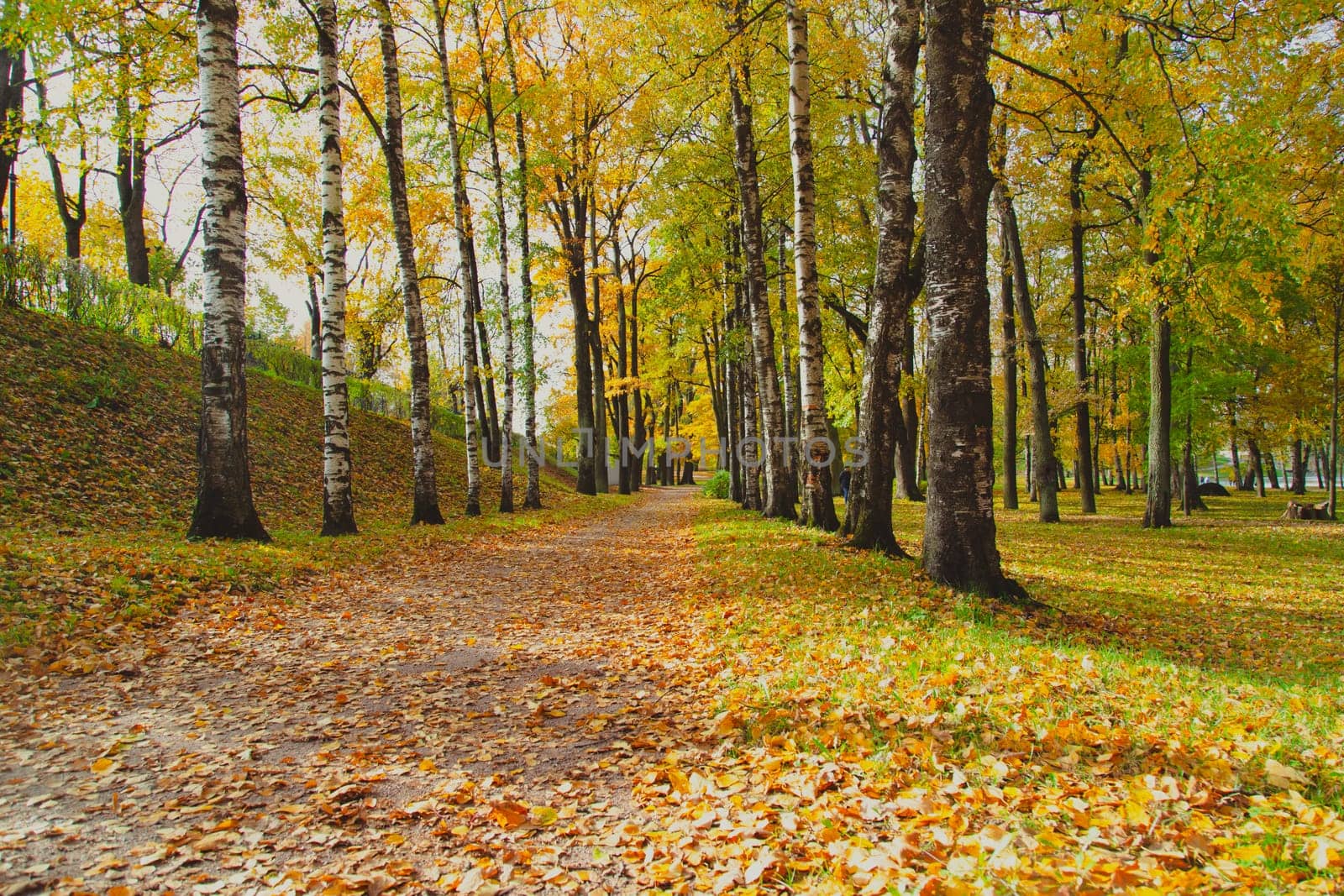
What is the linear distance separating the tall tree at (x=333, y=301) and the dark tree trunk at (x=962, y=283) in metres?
9.21

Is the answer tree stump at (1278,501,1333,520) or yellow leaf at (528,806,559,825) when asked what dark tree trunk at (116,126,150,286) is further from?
tree stump at (1278,501,1333,520)

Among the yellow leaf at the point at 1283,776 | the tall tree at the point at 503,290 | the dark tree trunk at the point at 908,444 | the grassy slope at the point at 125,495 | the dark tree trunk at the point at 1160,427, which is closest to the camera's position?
the yellow leaf at the point at 1283,776

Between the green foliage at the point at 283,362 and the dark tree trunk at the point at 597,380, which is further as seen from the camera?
the dark tree trunk at the point at 597,380

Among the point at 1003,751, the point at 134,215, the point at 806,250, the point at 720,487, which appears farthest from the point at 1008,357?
the point at 134,215

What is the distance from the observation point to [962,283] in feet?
20.7

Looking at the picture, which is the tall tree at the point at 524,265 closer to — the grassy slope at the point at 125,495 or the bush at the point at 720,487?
the grassy slope at the point at 125,495

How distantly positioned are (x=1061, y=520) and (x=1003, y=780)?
18303mm

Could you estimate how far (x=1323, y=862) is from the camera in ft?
6.55

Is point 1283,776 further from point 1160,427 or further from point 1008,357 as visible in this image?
point 1008,357

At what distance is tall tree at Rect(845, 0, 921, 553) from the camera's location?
26.8ft

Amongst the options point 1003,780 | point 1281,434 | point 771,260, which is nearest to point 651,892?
point 1003,780

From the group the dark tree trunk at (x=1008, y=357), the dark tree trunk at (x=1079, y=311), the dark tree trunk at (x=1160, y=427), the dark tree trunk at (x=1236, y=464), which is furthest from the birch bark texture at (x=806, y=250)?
the dark tree trunk at (x=1236, y=464)

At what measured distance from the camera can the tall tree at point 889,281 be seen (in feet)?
26.8

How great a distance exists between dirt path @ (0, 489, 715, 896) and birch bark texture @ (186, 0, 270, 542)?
8.82 feet
